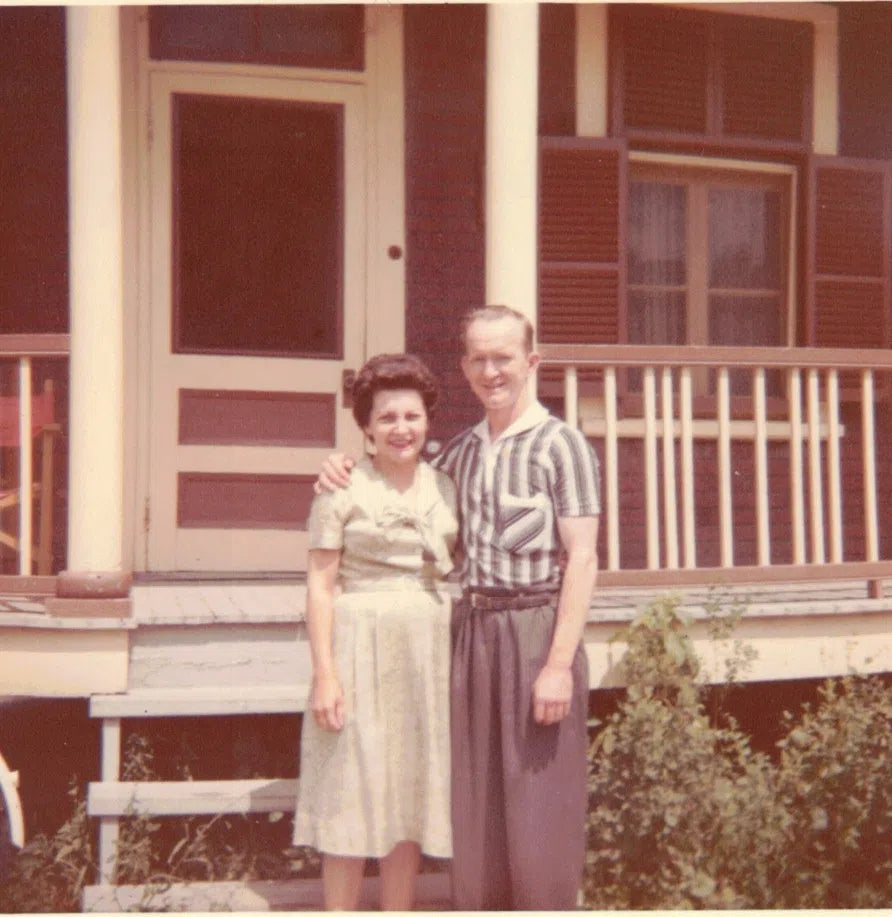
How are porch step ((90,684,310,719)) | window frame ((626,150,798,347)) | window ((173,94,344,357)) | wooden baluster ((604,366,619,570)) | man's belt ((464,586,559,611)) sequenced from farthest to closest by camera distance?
window frame ((626,150,798,347)), window ((173,94,344,357)), wooden baluster ((604,366,619,570)), porch step ((90,684,310,719)), man's belt ((464,586,559,611))

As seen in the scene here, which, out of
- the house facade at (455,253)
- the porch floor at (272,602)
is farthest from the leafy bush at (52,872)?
the house facade at (455,253)

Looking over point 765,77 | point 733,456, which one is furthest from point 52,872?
point 765,77

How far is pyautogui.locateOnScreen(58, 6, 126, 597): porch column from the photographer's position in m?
3.99

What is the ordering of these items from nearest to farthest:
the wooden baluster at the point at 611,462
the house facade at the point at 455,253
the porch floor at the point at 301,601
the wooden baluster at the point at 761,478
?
the porch floor at the point at 301,601 < the wooden baluster at the point at 611,462 < the wooden baluster at the point at 761,478 < the house facade at the point at 455,253

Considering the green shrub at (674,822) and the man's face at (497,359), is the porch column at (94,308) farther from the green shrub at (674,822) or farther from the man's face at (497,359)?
the green shrub at (674,822)

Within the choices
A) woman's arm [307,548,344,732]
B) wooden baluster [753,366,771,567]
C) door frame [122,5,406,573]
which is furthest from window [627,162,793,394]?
woman's arm [307,548,344,732]

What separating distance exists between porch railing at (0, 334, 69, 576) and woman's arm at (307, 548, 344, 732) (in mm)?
1681

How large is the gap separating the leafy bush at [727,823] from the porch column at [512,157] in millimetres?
1591

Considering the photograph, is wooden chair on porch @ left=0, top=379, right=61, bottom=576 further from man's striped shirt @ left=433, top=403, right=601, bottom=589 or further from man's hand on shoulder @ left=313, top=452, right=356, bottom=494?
man's striped shirt @ left=433, top=403, right=601, bottom=589

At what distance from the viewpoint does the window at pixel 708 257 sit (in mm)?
5895

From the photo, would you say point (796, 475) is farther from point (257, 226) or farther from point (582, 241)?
point (257, 226)

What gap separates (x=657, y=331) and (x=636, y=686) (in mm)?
2443

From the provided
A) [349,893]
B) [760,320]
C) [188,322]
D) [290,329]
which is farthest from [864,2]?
[349,893]

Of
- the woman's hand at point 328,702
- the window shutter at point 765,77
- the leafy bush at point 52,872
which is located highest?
the window shutter at point 765,77
